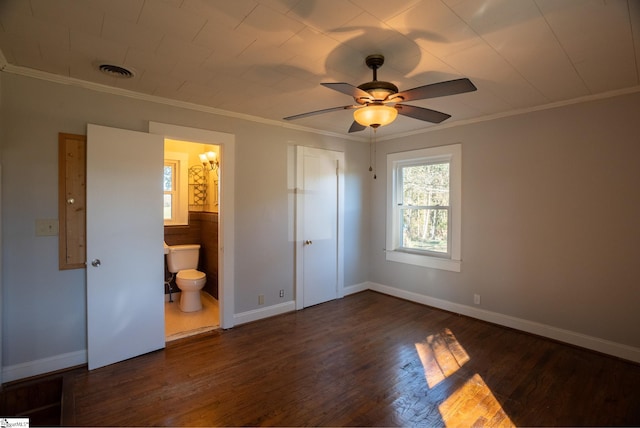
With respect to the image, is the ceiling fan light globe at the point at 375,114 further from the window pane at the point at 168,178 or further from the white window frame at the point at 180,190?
the window pane at the point at 168,178

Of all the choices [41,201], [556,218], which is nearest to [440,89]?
[556,218]

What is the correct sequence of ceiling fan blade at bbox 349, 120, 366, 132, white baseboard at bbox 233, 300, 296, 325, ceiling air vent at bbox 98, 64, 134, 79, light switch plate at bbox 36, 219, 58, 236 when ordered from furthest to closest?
white baseboard at bbox 233, 300, 296, 325 < ceiling fan blade at bbox 349, 120, 366, 132 < light switch plate at bbox 36, 219, 58, 236 < ceiling air vent at bbox 98, 64, 134, 79

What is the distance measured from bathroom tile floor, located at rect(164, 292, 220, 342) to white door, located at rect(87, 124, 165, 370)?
412 millimetres

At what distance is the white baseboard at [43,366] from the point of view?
2.37 metres

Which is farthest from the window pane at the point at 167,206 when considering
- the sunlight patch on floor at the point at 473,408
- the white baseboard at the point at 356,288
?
the sunlight patch on floor at the point at 473,408

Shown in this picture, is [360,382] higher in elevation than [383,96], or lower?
lower

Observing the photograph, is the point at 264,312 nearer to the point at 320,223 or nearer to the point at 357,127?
the point at 320,223

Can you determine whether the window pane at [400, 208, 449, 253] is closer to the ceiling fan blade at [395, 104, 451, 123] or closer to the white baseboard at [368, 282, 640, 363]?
the white baseboard at [368, 282, 640, 363]

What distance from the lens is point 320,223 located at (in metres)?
4.33

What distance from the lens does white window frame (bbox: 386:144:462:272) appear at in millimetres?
3898

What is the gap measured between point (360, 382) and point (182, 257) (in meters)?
3.17

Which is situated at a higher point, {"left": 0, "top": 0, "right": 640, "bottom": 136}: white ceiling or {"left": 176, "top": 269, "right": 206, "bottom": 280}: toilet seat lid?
{"left": 0, "top": 0, "right": 640, "bottom": 136}: white ceiling

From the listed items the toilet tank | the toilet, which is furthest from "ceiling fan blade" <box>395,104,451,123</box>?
the toilet tank

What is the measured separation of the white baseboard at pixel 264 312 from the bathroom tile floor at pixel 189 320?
260 mm
